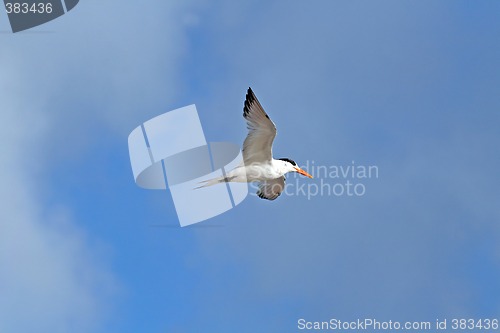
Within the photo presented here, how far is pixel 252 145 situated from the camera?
14.9m

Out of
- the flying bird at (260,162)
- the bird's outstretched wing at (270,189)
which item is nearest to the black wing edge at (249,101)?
the flying bird at (260,162)

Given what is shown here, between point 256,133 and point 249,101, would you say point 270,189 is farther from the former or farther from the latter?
point 249,101

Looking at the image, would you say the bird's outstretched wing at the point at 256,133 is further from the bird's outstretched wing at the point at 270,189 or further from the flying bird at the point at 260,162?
the bird's outstretched wing at the point at 270,189

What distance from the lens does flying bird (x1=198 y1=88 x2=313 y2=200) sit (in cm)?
1446

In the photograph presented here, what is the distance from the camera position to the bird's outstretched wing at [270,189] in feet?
53.6

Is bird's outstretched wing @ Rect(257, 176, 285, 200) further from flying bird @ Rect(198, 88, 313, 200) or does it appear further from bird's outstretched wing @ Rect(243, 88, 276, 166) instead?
bird's outstretched wing @ Rect(243, 88, 276, 166)

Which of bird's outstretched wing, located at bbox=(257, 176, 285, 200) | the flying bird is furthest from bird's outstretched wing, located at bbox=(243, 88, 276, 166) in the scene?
bird's outstretched wing, located at bbox=(257, 176, 285, 200)

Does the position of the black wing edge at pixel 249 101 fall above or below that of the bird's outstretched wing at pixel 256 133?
above

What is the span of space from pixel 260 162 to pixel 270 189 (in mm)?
1178

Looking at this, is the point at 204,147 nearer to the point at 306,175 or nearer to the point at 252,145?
the point at 252,145

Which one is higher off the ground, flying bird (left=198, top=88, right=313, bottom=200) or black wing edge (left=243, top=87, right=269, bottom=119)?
black wing edge (left=243, top=87, right=269, bottom=119)

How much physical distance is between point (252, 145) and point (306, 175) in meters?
2.03

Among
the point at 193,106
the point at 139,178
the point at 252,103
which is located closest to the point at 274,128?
the point at 252,103

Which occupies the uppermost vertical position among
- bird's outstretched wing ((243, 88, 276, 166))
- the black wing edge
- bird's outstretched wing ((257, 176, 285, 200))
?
the black wing edge
